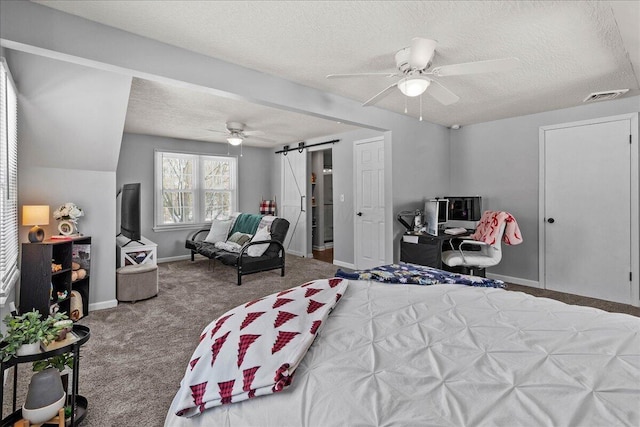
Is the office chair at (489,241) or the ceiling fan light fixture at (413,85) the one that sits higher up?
the ceiling fan light fixture at (413,85)

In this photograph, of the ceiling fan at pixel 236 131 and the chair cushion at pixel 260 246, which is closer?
the chair cushion at pixel 260 246

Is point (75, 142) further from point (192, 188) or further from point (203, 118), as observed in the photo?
point (192, 188)

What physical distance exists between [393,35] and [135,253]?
3716mm

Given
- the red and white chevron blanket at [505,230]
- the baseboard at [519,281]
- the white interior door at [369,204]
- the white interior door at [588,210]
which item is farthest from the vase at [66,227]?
the white interior door at [588,210]

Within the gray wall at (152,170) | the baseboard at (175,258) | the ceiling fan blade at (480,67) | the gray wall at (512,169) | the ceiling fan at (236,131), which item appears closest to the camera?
the ceiling fan blade at (480,67)

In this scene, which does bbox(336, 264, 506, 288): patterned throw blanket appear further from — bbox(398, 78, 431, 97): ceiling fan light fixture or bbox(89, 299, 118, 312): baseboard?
bbox(89, 299, 118, 312): baseboard

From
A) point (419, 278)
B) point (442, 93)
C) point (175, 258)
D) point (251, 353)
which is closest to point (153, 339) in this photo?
point (251, 353)

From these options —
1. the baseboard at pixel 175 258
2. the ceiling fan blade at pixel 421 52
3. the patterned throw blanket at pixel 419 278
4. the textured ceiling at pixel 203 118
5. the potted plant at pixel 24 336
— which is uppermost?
the textured ceiling at pixel 203 118

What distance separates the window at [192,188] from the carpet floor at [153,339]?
152 cm

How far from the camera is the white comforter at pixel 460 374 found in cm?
83

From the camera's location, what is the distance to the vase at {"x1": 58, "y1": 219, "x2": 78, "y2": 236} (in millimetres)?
3188

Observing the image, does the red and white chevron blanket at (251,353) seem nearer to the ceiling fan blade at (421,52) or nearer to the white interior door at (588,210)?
→ the ceiling fan blade at (421,52)

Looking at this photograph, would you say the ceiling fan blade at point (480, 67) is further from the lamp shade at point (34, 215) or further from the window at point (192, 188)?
the window at point (192, 188)

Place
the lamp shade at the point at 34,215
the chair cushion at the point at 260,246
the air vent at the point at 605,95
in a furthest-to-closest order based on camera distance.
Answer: the chair cushion at the point at 260,246, the air vent at the point at 605,95, the lamp shade at the point at 34,215
